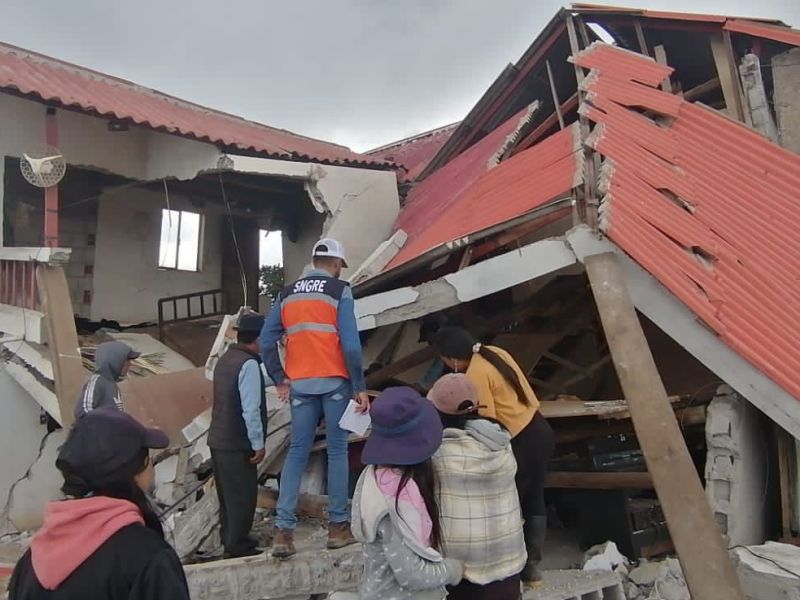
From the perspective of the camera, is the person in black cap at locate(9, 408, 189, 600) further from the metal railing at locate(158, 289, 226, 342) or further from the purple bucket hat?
the metal railing at locate(158, 289, 226, 342)

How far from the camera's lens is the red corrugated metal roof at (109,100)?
6645 millimetres

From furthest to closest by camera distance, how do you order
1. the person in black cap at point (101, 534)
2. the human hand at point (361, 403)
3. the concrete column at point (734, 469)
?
the concrete column at point (734, 469) < the human hand at point (361, 403) < the person in black cap at point (101, 534)

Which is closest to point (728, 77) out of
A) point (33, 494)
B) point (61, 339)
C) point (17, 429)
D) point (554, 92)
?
point (554, 92)

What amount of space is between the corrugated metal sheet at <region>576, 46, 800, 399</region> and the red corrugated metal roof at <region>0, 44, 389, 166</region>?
12.6 ft

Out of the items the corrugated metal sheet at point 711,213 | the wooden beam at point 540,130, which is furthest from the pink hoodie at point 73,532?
the wooden beam at point 540,130


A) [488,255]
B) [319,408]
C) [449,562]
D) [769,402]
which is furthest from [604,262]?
[449,562]

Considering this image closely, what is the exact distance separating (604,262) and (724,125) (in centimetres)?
428

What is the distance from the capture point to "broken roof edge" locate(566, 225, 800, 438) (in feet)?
11.3

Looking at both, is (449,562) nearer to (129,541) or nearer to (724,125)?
(129,541)

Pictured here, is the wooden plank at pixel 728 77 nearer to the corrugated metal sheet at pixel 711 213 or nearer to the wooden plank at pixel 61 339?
the corrugated metal sheet at pixel 711 213

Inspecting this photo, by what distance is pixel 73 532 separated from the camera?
1.69 meters

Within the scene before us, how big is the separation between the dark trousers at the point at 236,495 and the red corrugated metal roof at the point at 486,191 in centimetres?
202

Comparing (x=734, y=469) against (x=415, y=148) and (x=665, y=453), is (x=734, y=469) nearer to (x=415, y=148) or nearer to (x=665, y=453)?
(x=665, y=453)

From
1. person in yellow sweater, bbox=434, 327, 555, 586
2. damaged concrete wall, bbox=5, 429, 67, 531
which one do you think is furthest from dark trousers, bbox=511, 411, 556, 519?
damaged concrete wall, bbox=5, 429, 67, 531
